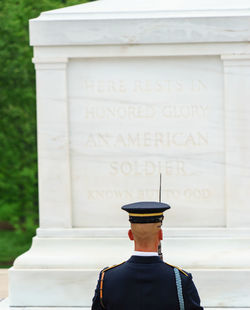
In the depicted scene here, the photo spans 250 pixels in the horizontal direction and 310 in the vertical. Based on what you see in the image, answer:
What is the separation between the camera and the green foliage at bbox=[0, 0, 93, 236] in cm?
1536

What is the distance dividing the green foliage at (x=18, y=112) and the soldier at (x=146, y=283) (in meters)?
11.6

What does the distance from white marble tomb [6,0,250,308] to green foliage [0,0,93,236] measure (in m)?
7.19

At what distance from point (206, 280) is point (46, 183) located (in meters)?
2.24

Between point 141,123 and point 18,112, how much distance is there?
748 centimetres

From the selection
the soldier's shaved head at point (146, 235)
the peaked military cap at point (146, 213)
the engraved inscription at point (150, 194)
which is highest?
the peaked military cap at point (146, 213)

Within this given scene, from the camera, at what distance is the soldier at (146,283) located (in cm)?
363

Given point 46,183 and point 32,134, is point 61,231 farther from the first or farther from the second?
point 32,134

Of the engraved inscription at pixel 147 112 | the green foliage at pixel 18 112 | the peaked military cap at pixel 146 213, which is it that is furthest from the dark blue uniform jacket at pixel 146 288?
the green foliage at pixel 18 112

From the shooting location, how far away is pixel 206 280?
24.3 ft

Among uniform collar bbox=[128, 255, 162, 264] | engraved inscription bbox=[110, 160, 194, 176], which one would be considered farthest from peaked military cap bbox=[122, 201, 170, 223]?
engraved inscription bbox=[110, 160, 194, 176]

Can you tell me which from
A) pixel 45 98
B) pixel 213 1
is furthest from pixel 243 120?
pixel 45 98

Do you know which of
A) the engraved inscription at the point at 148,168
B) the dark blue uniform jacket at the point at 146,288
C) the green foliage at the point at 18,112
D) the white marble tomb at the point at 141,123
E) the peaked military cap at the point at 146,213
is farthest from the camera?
the green foliage at the point at 18,112

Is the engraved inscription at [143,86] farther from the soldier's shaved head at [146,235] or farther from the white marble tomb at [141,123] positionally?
the soldier's shaved head at [146,235]

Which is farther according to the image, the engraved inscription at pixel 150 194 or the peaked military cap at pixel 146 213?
the engraved inscription at pixel 150 194
